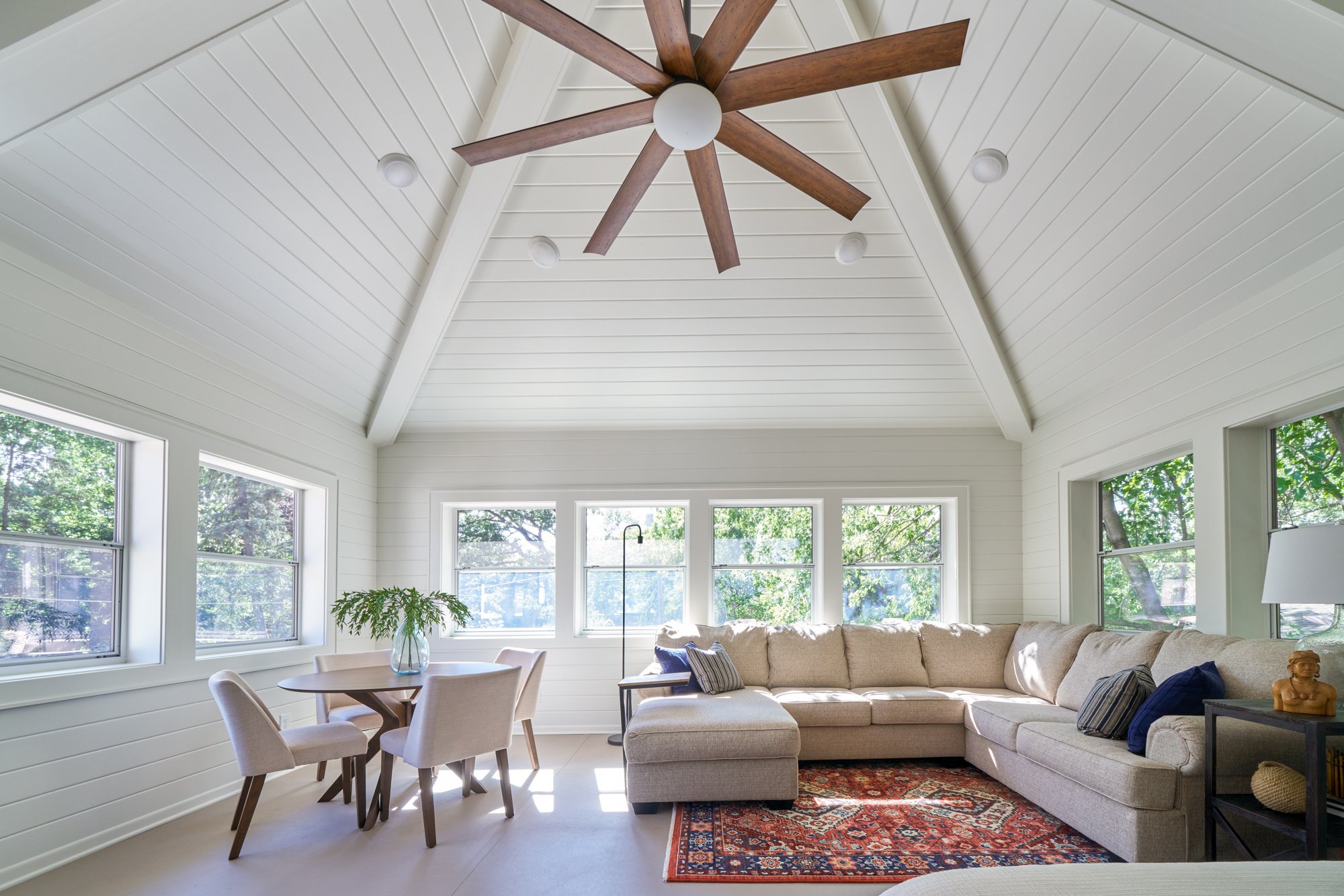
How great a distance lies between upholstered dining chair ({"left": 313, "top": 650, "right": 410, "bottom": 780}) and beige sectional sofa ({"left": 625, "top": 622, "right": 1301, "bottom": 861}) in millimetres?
1588

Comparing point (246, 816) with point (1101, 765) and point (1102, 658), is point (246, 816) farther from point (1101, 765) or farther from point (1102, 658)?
point (1102, 658)

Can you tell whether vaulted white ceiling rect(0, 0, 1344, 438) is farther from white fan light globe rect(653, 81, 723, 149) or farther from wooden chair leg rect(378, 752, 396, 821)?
wooden chair leg rect(378, 752, 396, 821)

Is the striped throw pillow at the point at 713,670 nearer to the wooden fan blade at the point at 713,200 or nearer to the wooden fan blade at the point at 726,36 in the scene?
the wooden fan blade at the point at 713,200

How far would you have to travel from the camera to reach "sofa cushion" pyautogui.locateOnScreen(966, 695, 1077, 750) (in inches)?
183

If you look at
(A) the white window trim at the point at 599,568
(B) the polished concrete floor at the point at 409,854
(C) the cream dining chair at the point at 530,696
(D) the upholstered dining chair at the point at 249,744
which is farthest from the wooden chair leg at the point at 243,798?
(A) the white window trim at the point at 599,568

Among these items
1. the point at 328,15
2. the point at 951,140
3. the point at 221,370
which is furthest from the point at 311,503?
the point at 951,140

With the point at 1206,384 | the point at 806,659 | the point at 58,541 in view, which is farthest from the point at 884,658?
the point at 58,541

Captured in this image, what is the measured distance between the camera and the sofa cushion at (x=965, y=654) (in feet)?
20.2

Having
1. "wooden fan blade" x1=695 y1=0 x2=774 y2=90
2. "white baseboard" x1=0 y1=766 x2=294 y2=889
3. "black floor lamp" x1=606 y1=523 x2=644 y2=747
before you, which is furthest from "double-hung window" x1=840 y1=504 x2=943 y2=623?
"wooden fan blade" x1=695 y1=0 x2=774 y2=90

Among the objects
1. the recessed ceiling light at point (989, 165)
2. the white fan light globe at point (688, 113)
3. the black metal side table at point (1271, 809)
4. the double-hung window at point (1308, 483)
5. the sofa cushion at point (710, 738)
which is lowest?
the sofa cushion at point (710, 738)

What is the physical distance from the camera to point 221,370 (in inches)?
195

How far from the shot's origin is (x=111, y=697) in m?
4.03

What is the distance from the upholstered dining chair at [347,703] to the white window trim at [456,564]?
156 cm

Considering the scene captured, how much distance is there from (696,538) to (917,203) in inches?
124
